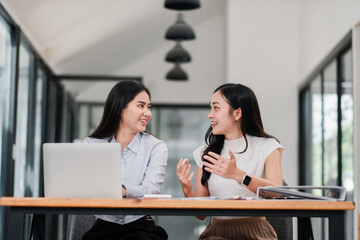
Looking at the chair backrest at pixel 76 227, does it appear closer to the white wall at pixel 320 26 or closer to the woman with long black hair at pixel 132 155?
the woman with long black hair at pixel 132 155

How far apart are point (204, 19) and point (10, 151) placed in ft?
17.5

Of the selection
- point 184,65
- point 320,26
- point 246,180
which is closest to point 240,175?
point 246,180

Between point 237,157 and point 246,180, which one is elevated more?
point 237,157

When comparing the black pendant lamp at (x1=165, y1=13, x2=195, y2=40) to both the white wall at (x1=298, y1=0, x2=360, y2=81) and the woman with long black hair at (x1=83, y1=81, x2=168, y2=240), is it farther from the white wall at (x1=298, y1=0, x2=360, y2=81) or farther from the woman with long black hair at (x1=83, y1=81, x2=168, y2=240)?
the woman with long black hair at (x1=83, y1=81, x2=168, y2=240)

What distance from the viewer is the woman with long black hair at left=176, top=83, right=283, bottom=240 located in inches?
105

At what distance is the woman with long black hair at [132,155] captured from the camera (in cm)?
265

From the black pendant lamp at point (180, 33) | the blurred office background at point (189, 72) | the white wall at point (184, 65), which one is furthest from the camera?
the white wall at point (184, 65)

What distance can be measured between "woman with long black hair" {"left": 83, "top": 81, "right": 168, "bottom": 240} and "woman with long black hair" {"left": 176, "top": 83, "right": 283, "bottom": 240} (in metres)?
0.17

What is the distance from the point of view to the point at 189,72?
10148 mm

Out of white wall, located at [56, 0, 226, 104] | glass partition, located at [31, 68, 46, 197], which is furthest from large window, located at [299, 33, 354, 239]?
white wall, located at [56, 0, 226, 104]

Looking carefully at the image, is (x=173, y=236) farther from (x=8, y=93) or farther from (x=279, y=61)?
(x=8, y=93)

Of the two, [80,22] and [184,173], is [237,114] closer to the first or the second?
[184,173]

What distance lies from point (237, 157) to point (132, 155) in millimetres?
487

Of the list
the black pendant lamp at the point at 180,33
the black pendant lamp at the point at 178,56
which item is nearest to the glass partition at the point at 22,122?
the black pendant lamp at the point at 180,33
